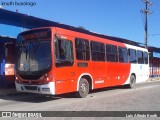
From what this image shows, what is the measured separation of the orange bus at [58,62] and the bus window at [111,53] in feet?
1.61

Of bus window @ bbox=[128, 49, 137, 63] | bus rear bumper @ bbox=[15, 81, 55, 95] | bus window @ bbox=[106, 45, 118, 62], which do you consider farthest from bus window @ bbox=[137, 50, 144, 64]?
bus rear bumper @ bbox=[15, 81, 55, 95]

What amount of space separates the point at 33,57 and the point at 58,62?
3.66 ft

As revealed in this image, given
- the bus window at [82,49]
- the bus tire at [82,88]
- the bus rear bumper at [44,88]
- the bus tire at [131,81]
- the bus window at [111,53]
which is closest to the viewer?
the bus rear bumper at [44,88]

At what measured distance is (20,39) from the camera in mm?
14508

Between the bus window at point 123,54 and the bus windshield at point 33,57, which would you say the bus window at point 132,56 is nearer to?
the bus window at point 123,54

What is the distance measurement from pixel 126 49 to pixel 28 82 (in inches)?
364

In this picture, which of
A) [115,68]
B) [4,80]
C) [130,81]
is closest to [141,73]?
[130,81]

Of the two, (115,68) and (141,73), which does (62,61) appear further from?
(141,73)

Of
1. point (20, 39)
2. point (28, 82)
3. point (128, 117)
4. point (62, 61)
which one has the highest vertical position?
point (20, 39)

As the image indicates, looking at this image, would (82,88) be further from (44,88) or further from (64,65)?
(44,88)

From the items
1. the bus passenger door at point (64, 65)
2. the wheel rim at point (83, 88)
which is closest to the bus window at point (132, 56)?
the wheel rim at point (83, 88)

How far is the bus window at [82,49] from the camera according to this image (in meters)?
15.0

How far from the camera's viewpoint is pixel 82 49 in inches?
608

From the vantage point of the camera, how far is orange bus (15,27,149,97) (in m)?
13.2
